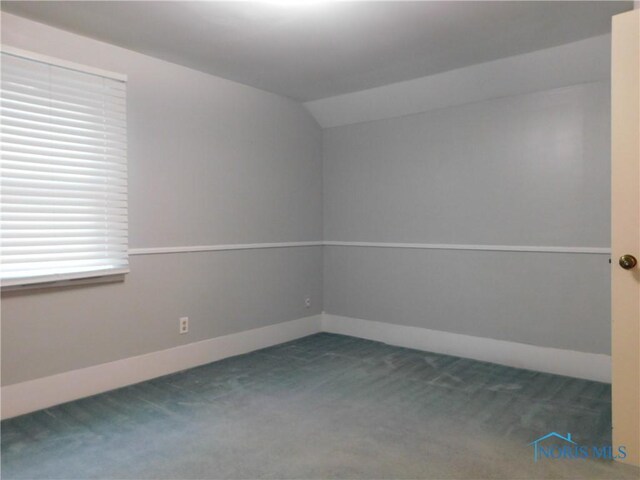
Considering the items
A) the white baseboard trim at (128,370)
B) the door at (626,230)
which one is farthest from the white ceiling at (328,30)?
the white baseboard trim at (128,370)

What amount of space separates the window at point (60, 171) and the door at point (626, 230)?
289 centimetres

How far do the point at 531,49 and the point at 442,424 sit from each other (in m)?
2.54

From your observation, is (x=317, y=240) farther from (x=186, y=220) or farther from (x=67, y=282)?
(x=67, y=282)

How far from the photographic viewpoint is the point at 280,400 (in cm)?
284

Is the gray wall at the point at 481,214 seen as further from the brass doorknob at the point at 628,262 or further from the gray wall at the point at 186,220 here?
the brass doorknob at the point at 628,262

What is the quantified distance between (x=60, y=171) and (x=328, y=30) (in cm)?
186

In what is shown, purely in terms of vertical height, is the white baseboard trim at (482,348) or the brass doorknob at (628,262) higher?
the brass doorknob at (628,262)

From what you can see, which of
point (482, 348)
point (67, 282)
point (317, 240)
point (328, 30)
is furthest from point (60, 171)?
point (482, 348)

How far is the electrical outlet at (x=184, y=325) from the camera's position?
11.4 ft

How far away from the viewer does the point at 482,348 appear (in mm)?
3709

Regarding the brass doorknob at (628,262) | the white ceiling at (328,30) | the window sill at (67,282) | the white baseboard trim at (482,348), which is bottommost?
the white baseboard trim at (482,348)

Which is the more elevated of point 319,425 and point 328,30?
point 328,30

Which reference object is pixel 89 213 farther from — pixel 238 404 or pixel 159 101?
pixel 238 404

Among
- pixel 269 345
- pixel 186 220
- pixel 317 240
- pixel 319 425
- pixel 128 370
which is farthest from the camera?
pixel 317 240
